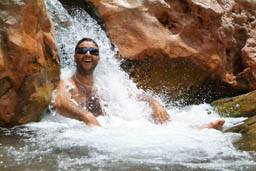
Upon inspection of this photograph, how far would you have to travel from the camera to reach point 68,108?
3.90 m

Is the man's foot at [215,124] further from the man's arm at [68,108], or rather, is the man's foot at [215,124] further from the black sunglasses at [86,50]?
the black sunglasses at [86,50]

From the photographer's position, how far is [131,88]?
511 centimetres

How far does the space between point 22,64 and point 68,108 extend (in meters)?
0.76

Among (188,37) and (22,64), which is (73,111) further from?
(188,37)

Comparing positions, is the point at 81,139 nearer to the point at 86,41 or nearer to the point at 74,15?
the point at 86,41

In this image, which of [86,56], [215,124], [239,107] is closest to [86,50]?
[86,56]

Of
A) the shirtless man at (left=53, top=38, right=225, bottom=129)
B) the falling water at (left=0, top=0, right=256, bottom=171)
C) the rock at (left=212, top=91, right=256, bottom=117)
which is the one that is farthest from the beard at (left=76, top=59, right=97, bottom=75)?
the rock at (left=212, top=91, right=256, bottom=117)

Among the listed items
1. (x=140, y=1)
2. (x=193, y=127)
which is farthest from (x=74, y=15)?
(x=193, y=127)

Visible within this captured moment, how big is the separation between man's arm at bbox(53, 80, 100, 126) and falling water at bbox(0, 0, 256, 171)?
84 millimetres

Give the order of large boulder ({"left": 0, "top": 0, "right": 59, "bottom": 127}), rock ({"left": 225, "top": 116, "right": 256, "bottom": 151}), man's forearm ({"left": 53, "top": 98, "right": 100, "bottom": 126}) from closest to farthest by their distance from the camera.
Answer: rock ({"left": 225, "top": 116, "right": 256, "bottom": 151}) < large boulder ({"left": 0, "top": 0, "right": 59, "bottom": 127}) < man's forearm ({"left": 53, "top": 98, "right": 100, "bottom": 126})

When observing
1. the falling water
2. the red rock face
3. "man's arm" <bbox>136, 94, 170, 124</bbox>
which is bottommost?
the falling water

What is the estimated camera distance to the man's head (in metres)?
4.46

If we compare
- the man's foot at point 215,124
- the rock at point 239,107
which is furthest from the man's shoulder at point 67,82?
the rock at point 239,107

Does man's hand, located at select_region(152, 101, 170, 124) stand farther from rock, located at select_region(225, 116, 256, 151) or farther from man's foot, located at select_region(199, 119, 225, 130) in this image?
rock, located at select_region(225, 116, 256, 151)
